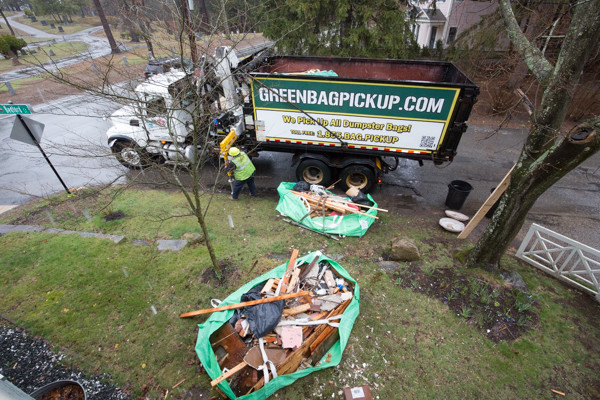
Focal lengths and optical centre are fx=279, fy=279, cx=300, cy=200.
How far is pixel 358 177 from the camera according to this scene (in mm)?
7887

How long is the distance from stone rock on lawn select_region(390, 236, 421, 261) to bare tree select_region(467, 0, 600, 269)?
116 cm

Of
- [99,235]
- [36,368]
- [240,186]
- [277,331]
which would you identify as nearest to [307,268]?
[277,331]

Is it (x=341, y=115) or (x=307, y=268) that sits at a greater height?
(x=341, y=115)

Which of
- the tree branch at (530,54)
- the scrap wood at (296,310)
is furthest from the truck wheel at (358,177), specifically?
the scrap wood at (296,310)

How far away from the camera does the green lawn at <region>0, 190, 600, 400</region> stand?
3754mm

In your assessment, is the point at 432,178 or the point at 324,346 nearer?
the point at 324,346

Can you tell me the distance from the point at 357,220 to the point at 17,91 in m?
23.8

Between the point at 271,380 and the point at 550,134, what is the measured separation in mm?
5179

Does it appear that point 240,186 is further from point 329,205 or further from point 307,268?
point 307,268

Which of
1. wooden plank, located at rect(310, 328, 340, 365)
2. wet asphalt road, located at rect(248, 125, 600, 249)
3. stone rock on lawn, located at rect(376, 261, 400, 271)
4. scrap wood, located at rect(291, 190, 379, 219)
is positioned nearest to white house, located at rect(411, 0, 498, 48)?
wet asphalt road, located at rect(248, 125, 600, 249)

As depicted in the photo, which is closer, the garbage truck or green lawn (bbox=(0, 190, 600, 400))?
green lawn (bbox=(0, 190, 600, 400))

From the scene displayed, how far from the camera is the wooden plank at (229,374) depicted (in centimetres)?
335

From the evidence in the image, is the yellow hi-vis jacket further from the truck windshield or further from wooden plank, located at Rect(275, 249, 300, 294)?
wooden plank, located at Rect(275, 249, 300, 294)

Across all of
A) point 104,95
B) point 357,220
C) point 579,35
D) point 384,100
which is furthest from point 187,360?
point 579,35
